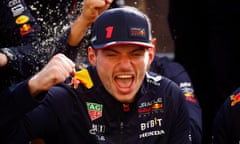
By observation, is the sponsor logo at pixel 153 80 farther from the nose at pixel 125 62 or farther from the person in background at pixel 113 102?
the nose at pixel 125 62

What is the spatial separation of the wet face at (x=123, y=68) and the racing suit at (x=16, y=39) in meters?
0.46

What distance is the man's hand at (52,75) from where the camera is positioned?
83.7 inches

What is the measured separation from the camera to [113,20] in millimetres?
2348

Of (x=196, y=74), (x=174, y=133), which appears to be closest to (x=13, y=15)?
(x=174, y=133)

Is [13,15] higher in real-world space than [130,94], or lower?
higher

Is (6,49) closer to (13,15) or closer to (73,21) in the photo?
(13,15)

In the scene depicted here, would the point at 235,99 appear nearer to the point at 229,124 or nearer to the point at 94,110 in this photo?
the point at 229,124

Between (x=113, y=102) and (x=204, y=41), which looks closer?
(x=113, y=102)

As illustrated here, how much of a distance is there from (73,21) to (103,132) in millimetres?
806

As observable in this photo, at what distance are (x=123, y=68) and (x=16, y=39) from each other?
68cm

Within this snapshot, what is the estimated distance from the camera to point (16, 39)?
2.72 meters

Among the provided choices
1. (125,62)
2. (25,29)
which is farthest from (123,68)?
(25,29)

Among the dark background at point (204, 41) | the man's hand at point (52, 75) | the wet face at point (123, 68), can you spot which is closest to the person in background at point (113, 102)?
the wet face at point (123, 68)

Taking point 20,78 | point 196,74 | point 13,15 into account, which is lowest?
point 196,74
